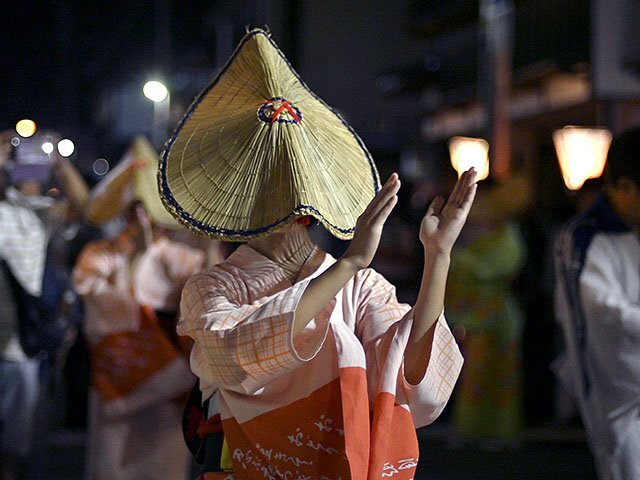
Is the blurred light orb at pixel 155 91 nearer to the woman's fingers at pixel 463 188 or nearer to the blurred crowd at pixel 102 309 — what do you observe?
the blurred crowd at pixel 102 309

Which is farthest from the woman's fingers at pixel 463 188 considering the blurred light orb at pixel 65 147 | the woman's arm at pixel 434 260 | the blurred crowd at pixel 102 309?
the blurred light orb at pixel 65 147

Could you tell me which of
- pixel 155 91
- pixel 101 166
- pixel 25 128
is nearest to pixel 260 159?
pixel 25 128

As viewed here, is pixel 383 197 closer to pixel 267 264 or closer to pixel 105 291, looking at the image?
pixel 267 264

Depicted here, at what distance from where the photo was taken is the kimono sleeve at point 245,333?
6.60ft

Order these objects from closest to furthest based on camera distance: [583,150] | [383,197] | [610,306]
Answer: [383,197] → [610,306] → [583,150]

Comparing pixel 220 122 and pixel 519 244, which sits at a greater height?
pixel 519 244

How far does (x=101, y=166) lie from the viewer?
6285mm

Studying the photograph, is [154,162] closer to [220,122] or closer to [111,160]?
[111,160]

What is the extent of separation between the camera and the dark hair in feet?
11.8

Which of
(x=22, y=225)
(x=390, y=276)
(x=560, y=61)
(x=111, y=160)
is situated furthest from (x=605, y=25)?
(x=22, y=225)

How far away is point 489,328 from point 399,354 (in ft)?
16.7

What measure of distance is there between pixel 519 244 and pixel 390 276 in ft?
3.91

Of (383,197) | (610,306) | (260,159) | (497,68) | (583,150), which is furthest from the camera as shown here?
(497,68)

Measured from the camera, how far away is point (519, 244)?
23.7ft
